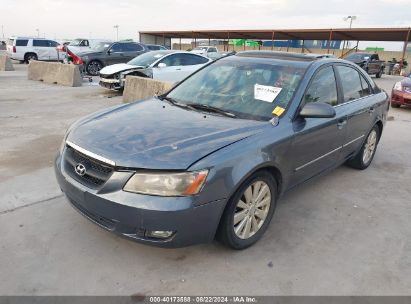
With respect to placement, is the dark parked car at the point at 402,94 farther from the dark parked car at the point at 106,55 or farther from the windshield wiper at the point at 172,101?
the dark parked car at the point at 106,55

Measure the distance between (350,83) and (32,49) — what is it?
22883 mm

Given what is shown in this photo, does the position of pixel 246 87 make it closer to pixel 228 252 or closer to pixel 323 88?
pixel 323 88

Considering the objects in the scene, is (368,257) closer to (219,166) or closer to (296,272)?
(296,272)

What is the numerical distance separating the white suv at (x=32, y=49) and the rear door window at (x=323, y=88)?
21.2 m

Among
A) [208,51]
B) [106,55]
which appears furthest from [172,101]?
[208,51]

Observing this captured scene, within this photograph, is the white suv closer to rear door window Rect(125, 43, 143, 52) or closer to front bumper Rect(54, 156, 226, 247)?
rear door window Rect(125, 43, 143, 52)

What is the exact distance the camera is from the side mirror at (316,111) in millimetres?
3205

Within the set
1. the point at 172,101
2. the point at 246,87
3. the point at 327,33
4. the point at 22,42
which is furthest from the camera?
the point at 327,33

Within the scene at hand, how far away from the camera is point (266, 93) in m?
3.44

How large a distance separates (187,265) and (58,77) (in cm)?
1247

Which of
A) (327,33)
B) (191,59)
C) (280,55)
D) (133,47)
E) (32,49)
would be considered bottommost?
(32,49)

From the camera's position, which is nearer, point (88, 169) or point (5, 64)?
point (88, 169)

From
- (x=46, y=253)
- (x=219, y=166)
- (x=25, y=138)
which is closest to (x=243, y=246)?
(x=219, y=166)

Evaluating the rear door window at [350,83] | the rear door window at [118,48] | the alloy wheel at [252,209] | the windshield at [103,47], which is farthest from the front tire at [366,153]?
the windshield at [103,47]
